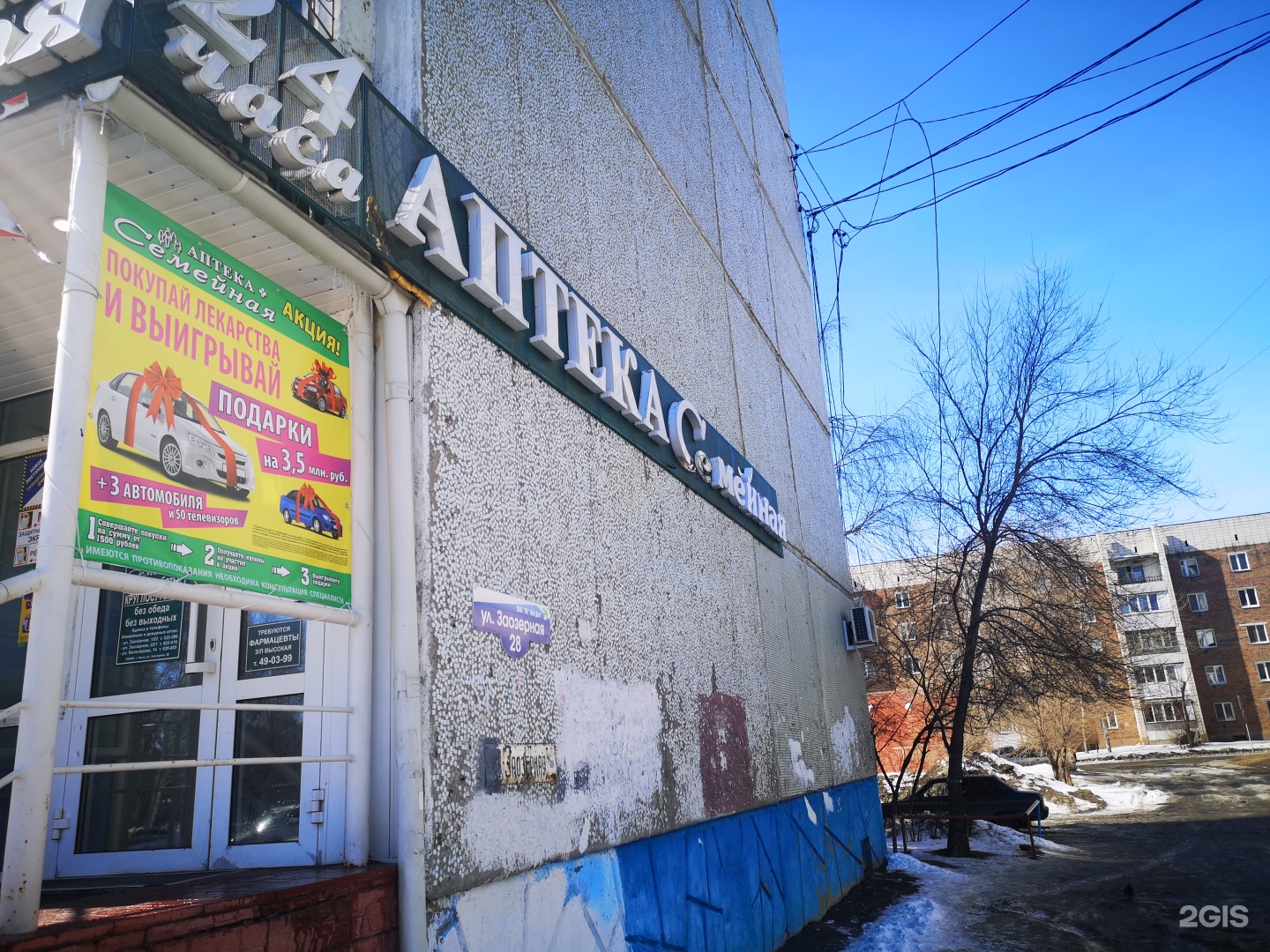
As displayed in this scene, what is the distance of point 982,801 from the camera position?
14.9m

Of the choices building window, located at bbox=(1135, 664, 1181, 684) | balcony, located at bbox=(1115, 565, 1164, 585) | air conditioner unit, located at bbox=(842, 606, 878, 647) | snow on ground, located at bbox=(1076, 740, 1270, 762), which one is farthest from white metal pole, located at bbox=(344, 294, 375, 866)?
balcony, located at bbox=(1115, 565, 1164, 585)

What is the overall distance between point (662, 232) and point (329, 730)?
5.11 m

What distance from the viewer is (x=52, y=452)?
7.47 feet

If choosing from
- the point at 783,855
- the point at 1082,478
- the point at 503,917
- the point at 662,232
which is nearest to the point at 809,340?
the point at 1082,478

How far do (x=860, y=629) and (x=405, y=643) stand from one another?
951 centimetres

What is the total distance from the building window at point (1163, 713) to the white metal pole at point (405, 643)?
54.2 meters

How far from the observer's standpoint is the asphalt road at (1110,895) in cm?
675

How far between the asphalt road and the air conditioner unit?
2850 mm

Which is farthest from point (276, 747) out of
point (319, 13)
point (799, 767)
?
point (799, 767)

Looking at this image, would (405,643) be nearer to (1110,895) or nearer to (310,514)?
(310,514)

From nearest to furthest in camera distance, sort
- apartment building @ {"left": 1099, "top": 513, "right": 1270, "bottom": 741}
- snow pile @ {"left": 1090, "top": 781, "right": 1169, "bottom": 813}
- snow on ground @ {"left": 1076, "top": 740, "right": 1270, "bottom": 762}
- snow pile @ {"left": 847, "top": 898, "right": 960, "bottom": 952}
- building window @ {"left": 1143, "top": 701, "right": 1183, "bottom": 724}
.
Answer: snow pile @ {"left": 847, "top": 898, "right": 960, "bottom": 952}, snow pile @ {"left": 1090, "top": 781, "right": 1169, "bottom": 813}, snow on ground @ {"left": 1076, "top": 740, "right": 1270, "bottom": 762}, apartment building @ {"left": 1099, "top": 513, "right": 1270, "bottom": 741}, building window @ {"left": 1143, "top": 701, "right": 1183, "bottom": 724}

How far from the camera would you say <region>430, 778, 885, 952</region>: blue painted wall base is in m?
3.35

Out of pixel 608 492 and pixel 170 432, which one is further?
pixel 608 492

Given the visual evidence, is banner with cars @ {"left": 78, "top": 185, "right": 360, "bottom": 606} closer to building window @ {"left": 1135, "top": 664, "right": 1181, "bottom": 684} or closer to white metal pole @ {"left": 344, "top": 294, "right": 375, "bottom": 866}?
white metal pole @ {"left": 344, "top": 294, "right": 375, "bottom": 866}
